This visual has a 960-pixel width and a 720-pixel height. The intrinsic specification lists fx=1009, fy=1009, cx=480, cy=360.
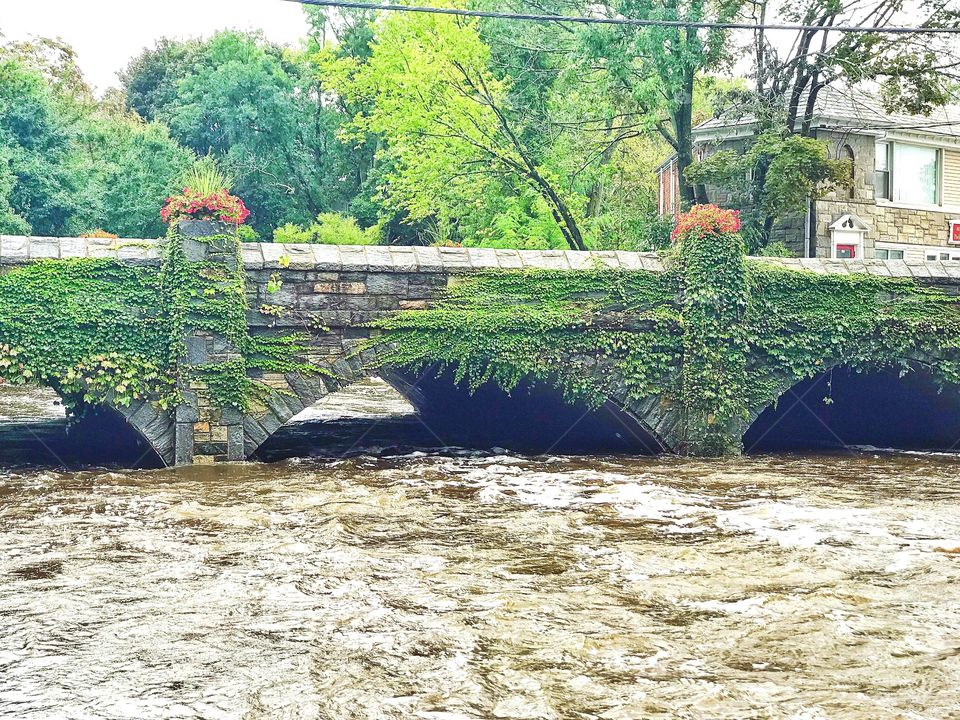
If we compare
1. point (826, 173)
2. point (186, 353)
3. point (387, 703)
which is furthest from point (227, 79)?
point (387, 703)

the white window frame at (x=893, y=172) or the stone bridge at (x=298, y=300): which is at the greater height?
the white window frame at (x=893, y=172)

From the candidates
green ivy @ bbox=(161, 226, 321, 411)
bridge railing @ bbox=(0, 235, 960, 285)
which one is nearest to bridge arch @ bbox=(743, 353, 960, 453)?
bridge railing @ bbox=(0, 235, 960, 285)

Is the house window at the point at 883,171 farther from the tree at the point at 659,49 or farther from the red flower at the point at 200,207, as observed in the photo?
the red flower at the point at 200,207

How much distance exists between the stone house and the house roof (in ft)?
0.09

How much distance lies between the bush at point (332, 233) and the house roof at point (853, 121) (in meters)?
11.2

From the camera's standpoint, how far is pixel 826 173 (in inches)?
837

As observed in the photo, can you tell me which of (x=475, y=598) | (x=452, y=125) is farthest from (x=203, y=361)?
(x=452, y=125)

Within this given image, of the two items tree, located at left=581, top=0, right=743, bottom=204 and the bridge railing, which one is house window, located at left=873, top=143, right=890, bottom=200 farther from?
the bridge railing

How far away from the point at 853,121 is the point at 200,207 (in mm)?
19609

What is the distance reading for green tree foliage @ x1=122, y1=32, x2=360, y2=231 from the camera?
125 feet

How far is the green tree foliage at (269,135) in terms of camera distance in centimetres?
3797

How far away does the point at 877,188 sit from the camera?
91.2 ft

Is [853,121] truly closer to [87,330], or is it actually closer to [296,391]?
[296,391]

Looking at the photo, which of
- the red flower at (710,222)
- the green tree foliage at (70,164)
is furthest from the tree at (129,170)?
the red flower at (710,222)
